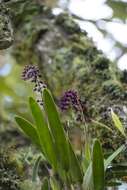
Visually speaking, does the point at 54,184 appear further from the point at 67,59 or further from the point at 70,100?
the point at 67,59

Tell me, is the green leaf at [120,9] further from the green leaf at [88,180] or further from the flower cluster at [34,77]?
the green leaf at [88,180]

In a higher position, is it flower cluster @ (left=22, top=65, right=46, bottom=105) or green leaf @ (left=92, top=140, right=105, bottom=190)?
flower cluster @ (left=22, top=65, right=46, bottom=105)

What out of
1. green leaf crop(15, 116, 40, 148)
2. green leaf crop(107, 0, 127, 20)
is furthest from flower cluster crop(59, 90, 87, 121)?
green leaf crop(107, 0, 127, 20)

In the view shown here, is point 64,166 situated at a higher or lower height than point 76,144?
higher

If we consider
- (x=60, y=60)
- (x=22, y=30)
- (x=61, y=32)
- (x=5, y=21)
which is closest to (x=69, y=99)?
(x=5, y=21)

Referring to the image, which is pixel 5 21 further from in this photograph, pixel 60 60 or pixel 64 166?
pixel 60 60

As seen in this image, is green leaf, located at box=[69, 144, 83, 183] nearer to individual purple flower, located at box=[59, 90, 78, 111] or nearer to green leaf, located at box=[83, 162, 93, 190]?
green leaf, located at box=[83, 162, 93, 190]
